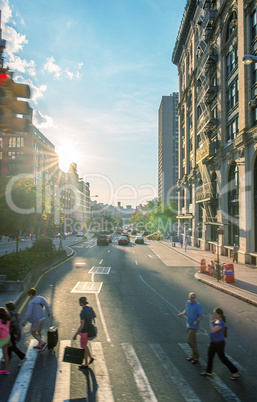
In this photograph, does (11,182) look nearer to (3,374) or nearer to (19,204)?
(19,204)

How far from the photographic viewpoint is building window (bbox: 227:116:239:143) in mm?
→ 31450

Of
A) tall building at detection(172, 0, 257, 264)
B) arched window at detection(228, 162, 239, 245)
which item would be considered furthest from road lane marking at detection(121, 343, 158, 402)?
arched window at detection(228, 162, 239, 245)

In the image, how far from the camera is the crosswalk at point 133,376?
622 cm

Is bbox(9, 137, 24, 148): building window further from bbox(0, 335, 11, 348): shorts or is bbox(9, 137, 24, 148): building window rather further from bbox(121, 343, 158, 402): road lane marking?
bbox(121, 343, 158, 402): road lane marking

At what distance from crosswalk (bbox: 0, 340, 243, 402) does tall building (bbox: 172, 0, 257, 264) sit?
16.9 metres

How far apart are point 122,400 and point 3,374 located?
310 centimetres

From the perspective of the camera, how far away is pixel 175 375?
23.5ft

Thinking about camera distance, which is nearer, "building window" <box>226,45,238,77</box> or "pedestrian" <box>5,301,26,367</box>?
"pedestrian" <box>5,301,26,367</box>

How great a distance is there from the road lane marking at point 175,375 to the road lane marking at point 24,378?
3333 millimetres

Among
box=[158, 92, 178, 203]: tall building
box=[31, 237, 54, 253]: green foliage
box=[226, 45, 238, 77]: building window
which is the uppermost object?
box=[158, 92, 178, 203]: tall building

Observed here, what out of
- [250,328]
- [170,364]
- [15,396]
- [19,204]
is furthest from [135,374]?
[19,204]

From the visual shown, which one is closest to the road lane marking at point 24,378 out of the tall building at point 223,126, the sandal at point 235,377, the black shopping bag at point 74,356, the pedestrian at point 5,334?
the pedestrian at point 5,334

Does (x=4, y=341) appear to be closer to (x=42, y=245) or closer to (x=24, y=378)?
(x=24, y=378)

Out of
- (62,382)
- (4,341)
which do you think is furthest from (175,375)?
(4,341)
